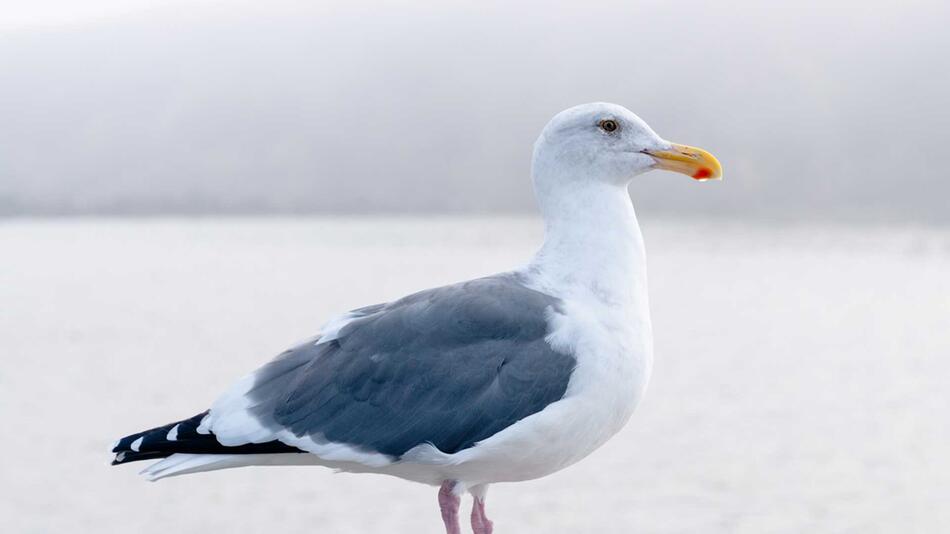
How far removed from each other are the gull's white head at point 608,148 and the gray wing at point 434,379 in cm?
64

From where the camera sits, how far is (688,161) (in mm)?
5309

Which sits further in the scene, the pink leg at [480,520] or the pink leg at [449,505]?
the pink leg at [480,520]

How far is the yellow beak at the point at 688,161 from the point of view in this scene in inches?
209

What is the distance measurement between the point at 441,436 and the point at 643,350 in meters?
0.94

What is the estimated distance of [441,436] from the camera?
4914mm

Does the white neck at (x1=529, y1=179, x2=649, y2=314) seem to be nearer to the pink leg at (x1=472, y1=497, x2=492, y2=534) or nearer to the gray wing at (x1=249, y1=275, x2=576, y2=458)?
the gray wing at (x1=249, y1=275, x2=576, y2=458)

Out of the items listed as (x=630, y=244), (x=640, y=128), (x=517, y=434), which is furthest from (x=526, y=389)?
(x=640, y=128)

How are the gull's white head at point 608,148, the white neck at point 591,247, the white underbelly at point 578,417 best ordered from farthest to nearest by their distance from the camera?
the gull's white head at point 608,148, the white neck at point 591,247, the white underbelly at point 578,417

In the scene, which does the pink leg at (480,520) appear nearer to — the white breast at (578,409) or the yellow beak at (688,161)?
the white breast at (578,409)

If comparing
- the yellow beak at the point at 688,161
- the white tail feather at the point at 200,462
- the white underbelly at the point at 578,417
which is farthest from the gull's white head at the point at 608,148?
the white tail feather at the point at 200,462

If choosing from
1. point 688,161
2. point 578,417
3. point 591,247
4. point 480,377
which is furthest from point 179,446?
point 688,161

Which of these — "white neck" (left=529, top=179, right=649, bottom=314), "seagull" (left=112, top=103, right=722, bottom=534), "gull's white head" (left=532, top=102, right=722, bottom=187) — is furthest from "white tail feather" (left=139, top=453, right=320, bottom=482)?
"gull's white head" (left=532, top=102, right=722, bottom=187)

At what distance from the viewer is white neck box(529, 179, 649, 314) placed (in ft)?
17.0

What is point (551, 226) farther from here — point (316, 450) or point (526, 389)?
point (316, 450)
